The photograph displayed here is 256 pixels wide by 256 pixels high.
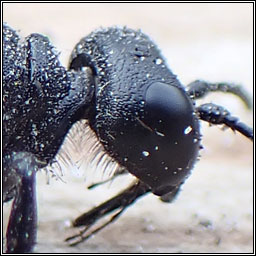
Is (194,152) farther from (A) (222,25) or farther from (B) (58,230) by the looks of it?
(A) (222,25)

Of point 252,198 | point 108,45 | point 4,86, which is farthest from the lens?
point 252,198

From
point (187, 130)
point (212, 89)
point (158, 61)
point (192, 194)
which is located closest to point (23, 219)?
point (187, 130)

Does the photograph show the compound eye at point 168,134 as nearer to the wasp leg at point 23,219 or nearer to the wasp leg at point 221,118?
the wasp leg at point 221,118

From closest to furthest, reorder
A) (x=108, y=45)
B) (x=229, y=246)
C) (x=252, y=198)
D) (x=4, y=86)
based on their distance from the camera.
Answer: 1. (x=4, y=86)
2. (x=108, y=45)
3. (x=229, y=246)
4. (x=252, y=198)

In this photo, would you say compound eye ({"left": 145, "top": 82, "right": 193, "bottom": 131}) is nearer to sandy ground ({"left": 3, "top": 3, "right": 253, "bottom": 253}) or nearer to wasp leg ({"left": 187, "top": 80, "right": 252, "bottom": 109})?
wasp leg ({"left": 187, "top": 80, "right": 252, "bottom": 109})

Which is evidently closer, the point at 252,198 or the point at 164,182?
the point at 164,182

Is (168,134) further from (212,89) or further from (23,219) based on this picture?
(23,219)

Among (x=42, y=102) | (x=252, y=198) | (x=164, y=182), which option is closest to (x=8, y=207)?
(x=42, y=102)
